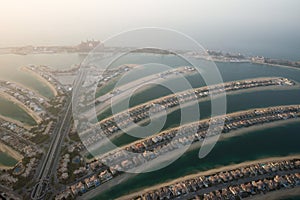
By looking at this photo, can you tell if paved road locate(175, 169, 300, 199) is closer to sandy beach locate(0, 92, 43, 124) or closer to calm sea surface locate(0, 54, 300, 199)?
calm sea surface locate(0, 54, 300, 199)

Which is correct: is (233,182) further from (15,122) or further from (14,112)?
(14,112)

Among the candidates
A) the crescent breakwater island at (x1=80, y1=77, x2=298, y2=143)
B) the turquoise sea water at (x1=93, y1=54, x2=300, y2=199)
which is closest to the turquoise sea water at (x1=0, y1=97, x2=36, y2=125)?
the crescent breakwater island at (x1=80, y1=77, x2=298, y2=143)

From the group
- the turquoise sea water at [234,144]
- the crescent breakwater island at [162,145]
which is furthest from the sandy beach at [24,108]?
the crescent breakwater island at [162,145]

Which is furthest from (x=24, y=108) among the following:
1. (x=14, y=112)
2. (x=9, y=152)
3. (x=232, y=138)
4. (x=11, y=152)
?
(x=232, y=138)

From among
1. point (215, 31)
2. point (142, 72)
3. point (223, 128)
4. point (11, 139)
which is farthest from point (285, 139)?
point (215, 31)

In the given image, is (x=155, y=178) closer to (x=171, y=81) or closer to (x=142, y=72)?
Answer: (x=171, y=81)
